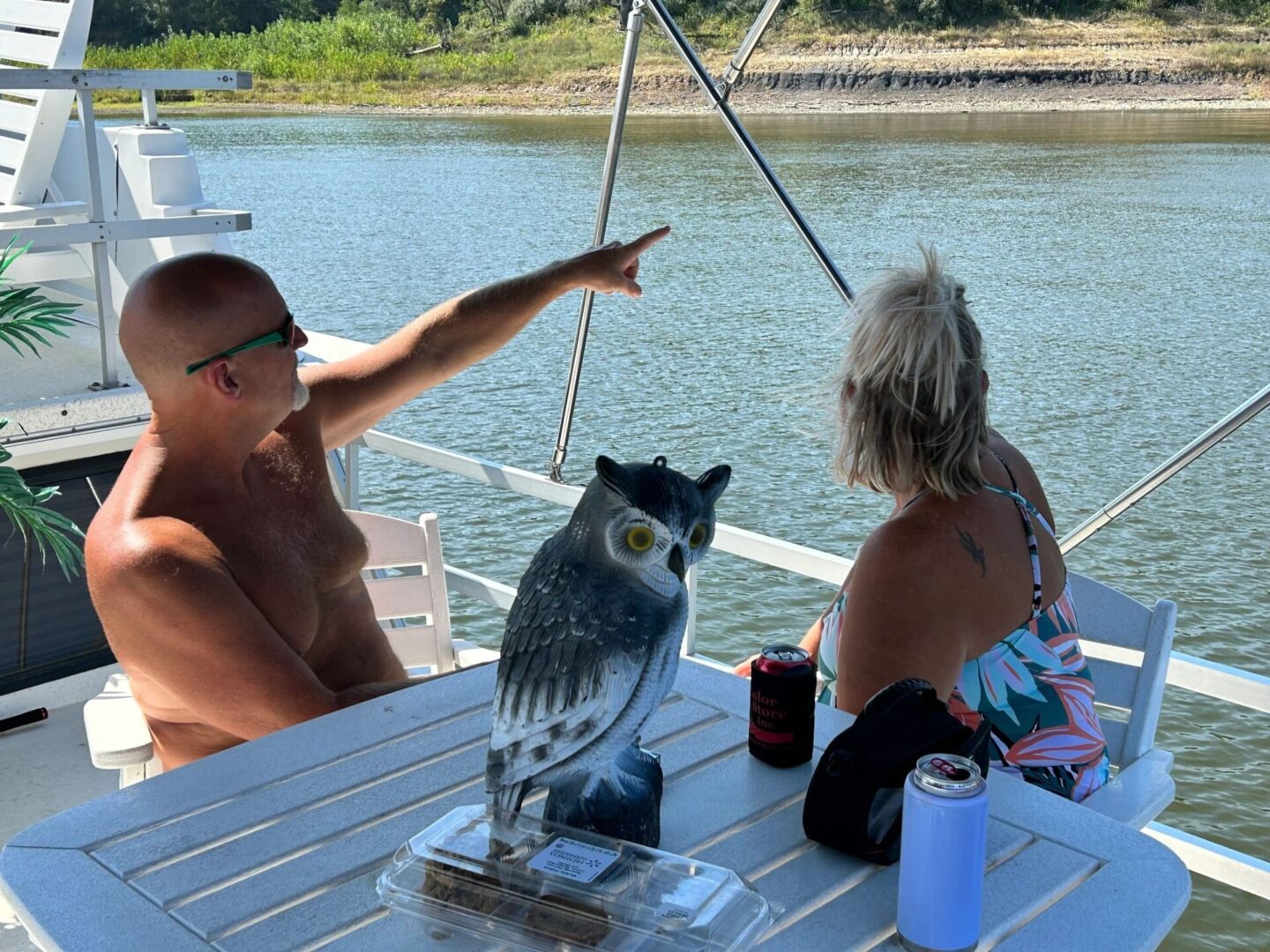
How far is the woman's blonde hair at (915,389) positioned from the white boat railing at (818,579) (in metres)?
0.48

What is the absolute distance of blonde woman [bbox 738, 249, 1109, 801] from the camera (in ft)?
4.70

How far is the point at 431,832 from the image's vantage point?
1.08m

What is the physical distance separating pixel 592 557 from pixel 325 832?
0.40 m

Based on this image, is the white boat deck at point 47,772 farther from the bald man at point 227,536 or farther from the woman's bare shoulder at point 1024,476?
the woman's bare shoulder at point 1024,476

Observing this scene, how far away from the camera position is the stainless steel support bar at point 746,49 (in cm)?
230

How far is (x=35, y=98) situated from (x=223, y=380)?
2.69m

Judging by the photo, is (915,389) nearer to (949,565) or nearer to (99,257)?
(949,565)

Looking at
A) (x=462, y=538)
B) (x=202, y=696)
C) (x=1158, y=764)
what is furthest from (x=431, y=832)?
(x=462, y=538)

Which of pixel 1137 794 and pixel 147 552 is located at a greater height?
pixel 147 552

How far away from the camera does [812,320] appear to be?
34.4 feet

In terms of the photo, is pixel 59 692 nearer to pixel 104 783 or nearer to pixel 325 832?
pixel 104 783

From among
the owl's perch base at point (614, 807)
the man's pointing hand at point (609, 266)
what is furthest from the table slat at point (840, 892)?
the man's pointing hand at point (609, 266)

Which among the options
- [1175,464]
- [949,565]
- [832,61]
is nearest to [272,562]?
[949,565]

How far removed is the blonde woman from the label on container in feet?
1.65
